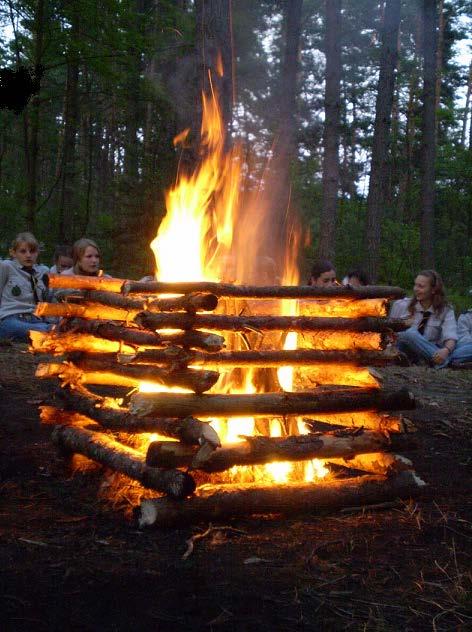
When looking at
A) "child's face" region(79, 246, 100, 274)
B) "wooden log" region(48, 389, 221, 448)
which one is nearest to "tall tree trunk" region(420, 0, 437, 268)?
"child's face" region(79, 246, 100, 274)

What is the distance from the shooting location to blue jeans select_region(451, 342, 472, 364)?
10180 millimetres

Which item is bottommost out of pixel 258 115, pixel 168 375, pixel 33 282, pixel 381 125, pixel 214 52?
pixel 168 375

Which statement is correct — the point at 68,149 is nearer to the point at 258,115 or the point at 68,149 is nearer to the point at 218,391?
the point at 218,391

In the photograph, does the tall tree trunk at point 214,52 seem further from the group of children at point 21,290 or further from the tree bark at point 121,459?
the tree bark at point 121,459

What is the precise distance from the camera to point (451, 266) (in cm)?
2923

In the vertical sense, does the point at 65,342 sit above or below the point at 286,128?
below

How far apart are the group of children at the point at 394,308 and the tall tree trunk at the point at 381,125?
561 cm

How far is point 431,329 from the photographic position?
10070 mm

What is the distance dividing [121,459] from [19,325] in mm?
5695

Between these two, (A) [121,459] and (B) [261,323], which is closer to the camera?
(A) [121,459]

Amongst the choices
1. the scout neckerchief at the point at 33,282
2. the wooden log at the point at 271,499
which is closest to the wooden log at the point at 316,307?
the wooden log at the point at 271,499

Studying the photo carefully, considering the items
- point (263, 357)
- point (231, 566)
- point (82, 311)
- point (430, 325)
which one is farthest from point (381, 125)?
point (231, 566)

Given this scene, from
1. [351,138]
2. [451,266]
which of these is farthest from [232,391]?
[351,138]

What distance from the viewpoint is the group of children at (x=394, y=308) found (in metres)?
9.32
